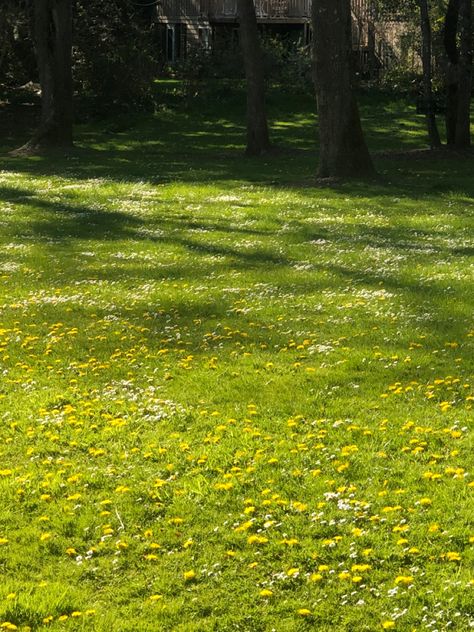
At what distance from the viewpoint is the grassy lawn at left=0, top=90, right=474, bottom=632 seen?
24.0 ft

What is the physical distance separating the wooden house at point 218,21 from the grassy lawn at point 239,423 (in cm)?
3604

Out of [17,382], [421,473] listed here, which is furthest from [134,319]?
[421,473]

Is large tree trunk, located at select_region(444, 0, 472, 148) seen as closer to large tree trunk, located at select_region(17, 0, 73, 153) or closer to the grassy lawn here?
the grassy lawn

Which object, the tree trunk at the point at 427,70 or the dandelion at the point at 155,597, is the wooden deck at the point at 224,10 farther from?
the dandelion at the point at 155,597

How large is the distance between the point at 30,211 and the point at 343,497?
1802 centimetres

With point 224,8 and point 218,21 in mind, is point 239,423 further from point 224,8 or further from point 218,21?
point 218,21

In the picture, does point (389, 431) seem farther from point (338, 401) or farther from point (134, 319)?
point (134, 319)

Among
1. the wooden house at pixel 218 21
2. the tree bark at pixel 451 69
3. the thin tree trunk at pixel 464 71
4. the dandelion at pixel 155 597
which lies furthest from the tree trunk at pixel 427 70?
the dandelion at pixel 155 597

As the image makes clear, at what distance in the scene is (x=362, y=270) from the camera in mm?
17719

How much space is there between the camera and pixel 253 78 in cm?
3500

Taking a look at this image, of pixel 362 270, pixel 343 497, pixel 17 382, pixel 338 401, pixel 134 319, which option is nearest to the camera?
pixel 343 497

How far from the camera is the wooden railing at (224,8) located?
5853 cm

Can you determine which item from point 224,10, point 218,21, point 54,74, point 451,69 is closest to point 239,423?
point 451,69

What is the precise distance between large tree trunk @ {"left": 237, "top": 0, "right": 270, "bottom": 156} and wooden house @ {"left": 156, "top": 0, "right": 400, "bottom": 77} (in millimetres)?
20872
